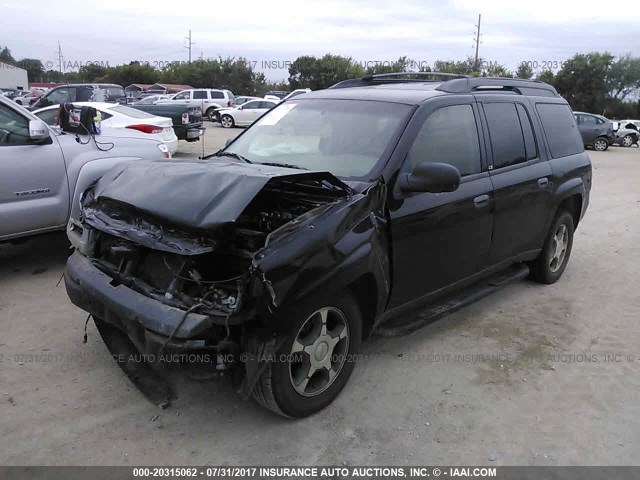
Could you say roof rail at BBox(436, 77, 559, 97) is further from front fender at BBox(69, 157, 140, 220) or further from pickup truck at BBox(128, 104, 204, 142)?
pickup truck at BBox(128, 104, 204, 142)

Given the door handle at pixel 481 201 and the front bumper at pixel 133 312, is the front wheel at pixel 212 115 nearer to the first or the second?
the door handle at pixel 481 201

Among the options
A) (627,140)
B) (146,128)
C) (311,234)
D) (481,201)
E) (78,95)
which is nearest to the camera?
(311,234)

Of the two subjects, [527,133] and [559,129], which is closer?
[527,133]

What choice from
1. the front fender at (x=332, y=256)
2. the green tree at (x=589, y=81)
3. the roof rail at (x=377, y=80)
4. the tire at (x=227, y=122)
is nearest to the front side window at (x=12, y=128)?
the roof rail at (x=377, y=80)

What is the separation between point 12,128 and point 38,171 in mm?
464

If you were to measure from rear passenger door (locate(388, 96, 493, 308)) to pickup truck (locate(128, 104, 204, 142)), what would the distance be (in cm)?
1252

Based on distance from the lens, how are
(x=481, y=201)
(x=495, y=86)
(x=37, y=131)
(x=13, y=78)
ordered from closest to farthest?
(x=481, y=201) → (x=495, y=86) → (x=37, y=131) → (x=13, y=78)

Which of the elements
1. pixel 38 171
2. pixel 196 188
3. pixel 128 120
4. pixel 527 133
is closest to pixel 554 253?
pixel 527 133

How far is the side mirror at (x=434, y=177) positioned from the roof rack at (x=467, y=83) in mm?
1083

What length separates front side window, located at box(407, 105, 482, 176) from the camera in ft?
12.3

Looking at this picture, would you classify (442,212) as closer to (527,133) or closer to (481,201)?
(481,201)

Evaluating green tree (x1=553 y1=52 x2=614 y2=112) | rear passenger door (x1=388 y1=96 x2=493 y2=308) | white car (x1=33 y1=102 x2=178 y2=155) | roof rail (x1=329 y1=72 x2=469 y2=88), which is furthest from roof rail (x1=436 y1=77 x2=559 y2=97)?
green tree (x1=553 y1=52 x2=614 y2=112)

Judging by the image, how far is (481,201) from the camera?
411 cm

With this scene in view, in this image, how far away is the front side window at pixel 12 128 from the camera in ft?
16.8
